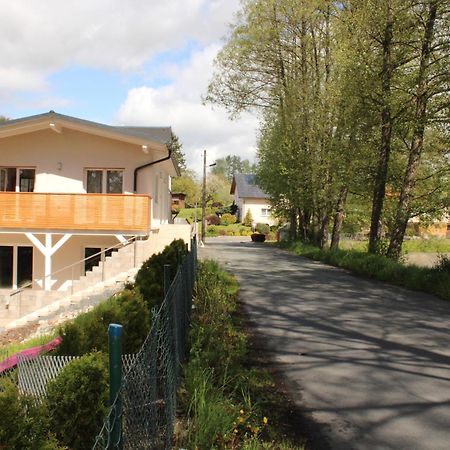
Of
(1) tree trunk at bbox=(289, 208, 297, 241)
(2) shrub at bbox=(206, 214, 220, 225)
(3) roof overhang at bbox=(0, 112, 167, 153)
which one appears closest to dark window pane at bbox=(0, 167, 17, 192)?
(3) roof overhang at bbox=(0, 112, 167, 153)

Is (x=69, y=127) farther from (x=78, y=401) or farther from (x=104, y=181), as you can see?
(x=78, y=401)

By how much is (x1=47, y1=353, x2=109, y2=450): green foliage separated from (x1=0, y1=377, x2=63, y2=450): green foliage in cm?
46

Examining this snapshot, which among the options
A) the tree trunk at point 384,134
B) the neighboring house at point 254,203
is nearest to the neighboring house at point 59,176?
the tree trunk at point 384,134

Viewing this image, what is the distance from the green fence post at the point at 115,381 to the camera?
2.46 metres

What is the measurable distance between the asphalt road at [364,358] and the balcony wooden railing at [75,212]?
21.6ft

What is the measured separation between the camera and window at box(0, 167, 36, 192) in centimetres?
2103

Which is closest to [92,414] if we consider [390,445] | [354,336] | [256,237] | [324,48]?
[390,445]

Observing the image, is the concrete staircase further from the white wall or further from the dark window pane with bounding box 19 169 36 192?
the dark window pane with bounding box 19 169 36 192

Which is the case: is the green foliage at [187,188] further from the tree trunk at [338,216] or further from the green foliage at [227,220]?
the tree trunk at [338,216]

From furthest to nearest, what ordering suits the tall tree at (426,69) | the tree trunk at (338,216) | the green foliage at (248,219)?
the green foliage at (248,219), the tree trunk at (338,216), the tall tree at (426,69)

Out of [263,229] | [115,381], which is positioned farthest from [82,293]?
[263,229]

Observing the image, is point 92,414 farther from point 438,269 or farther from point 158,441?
point 438,269

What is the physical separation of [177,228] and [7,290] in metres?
7.31

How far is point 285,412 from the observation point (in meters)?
5.30
